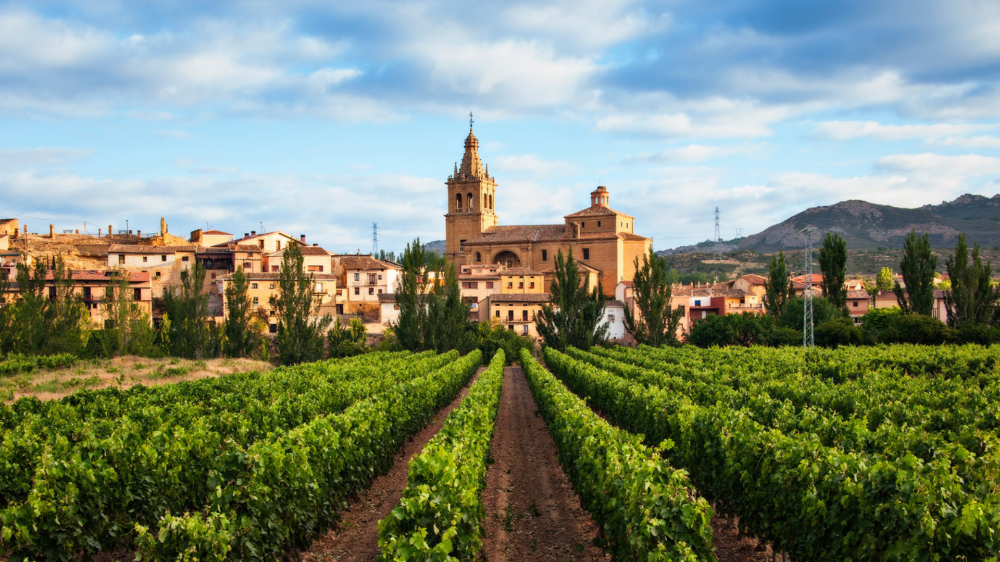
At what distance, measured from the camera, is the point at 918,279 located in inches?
1978

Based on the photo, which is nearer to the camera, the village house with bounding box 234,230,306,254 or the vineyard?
the vineyard

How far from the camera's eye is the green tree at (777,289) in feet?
195

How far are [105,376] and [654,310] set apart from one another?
37891mm

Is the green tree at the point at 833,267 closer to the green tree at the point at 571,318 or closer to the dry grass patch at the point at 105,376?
the green tree at the point at 571,318

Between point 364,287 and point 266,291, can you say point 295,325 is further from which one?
point 364,287

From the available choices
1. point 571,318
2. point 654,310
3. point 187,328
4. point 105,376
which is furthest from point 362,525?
point 654,310

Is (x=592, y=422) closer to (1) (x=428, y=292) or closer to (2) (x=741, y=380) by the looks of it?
(2) (x=741, y=380)

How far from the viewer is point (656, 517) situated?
7.59 metres

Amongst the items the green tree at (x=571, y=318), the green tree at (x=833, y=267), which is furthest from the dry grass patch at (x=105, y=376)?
the green tree at (x=833, y=267)

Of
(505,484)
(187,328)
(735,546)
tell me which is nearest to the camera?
(735,546)

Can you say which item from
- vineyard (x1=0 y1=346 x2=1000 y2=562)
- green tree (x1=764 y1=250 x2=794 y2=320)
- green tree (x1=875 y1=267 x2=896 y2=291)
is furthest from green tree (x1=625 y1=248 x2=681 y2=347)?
green tree (x1=875 y1=267 x2=896 y2=291)

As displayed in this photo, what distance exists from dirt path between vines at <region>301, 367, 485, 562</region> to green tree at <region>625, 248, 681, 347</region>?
39313 millimetres

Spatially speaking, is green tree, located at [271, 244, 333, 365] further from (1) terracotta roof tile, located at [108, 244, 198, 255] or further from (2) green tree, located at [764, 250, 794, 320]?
(2) green tree, located at [764, 250, 794, 320]

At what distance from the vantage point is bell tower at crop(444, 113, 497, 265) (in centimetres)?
9212
